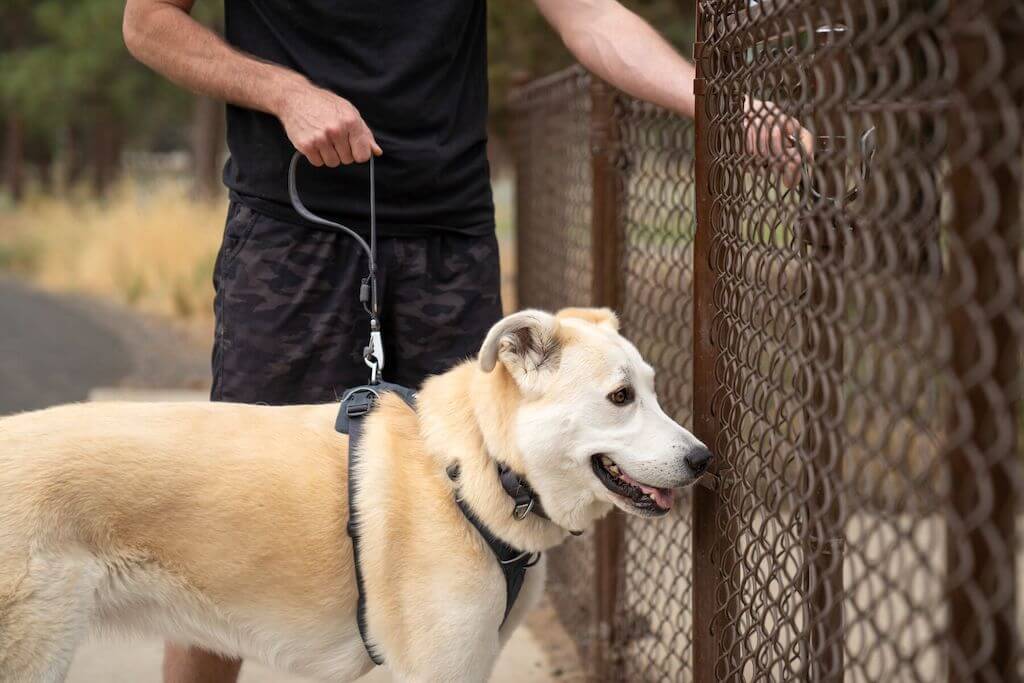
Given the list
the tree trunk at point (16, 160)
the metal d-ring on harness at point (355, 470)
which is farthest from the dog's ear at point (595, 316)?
the tree trunk at point (16, 160)

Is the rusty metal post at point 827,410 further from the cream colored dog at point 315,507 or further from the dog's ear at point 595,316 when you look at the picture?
the dog's ear at point 595,316

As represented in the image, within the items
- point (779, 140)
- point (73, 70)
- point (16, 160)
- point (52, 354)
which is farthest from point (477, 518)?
point (16, 160)

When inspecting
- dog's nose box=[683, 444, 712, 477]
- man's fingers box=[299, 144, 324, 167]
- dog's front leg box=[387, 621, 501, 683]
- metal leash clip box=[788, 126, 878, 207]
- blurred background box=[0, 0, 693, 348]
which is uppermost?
blurred background box=[0, 0, 693, 348]

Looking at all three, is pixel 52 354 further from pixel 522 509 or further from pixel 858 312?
pixel 858 312

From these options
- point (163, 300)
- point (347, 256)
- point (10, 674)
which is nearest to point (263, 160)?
point (347, 256)

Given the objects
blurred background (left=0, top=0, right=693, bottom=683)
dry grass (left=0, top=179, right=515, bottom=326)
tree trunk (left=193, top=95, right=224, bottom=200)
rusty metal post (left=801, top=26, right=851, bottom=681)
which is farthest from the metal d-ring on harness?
tree trunk (left=193, top=95, right=224, bottom=200)

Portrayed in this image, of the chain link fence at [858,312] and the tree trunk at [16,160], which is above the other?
the tree trunk at [16,160]

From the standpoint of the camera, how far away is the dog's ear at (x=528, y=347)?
2639 mm

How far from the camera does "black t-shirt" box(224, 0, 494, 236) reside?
2992 millimetres

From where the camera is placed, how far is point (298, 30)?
3.00 meters

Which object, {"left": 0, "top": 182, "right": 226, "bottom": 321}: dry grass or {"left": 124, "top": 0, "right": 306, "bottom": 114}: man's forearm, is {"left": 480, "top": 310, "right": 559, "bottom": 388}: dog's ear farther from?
{"left": 0, "top": 182, "right": 226, "bottom": 321}: dry grass

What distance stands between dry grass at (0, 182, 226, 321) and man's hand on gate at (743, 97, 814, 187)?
953 centimetres

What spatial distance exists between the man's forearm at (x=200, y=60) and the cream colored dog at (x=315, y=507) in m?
0.80

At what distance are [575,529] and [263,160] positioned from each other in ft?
4.27
